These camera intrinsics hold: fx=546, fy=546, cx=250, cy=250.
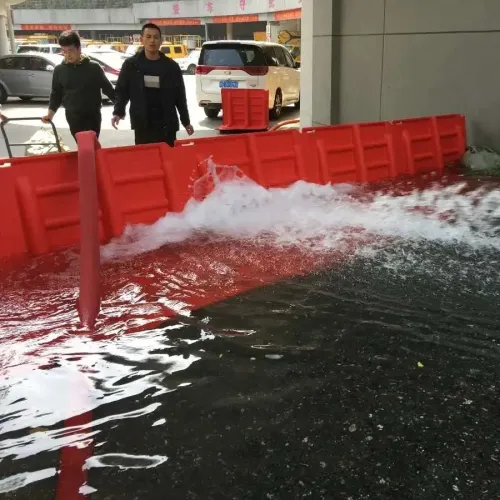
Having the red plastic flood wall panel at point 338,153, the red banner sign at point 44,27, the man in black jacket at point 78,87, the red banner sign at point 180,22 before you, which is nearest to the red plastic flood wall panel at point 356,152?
the red plastic flood wall panel at point 338,153

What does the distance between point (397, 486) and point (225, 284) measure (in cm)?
204

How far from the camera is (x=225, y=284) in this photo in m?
3.83

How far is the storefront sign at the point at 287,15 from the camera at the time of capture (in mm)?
37625

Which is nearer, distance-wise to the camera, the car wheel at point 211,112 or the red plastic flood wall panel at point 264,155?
the red plastic flood wall panel at point 264,155

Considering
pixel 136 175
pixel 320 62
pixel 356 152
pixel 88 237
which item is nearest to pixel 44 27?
pixel 320 62

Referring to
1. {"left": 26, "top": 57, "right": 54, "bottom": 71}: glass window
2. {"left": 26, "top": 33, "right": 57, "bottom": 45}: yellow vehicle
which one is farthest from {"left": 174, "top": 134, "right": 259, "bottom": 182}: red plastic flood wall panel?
{"left": 26, "top": 33, "right": 57, "bottom": 45}: yellow vehicle

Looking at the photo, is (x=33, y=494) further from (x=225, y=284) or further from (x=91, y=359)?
(x=225, y=284)

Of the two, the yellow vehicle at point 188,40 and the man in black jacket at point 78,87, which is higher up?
the yellow vehicle at point 188,40

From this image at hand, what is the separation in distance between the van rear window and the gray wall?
16.3 ft

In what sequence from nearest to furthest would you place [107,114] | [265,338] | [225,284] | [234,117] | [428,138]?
[265,338]
[225,284]
[428,138]
[234,117]
[107,114]

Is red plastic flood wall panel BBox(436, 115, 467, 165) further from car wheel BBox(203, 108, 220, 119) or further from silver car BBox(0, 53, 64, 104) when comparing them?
silver car BBox(0, 53, 64, 104)

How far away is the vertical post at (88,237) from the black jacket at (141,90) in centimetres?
124

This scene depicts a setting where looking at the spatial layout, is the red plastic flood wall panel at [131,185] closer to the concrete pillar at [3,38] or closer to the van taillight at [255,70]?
the van taillight at [255,70]

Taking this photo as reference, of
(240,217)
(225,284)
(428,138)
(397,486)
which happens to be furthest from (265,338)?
(428,138)
